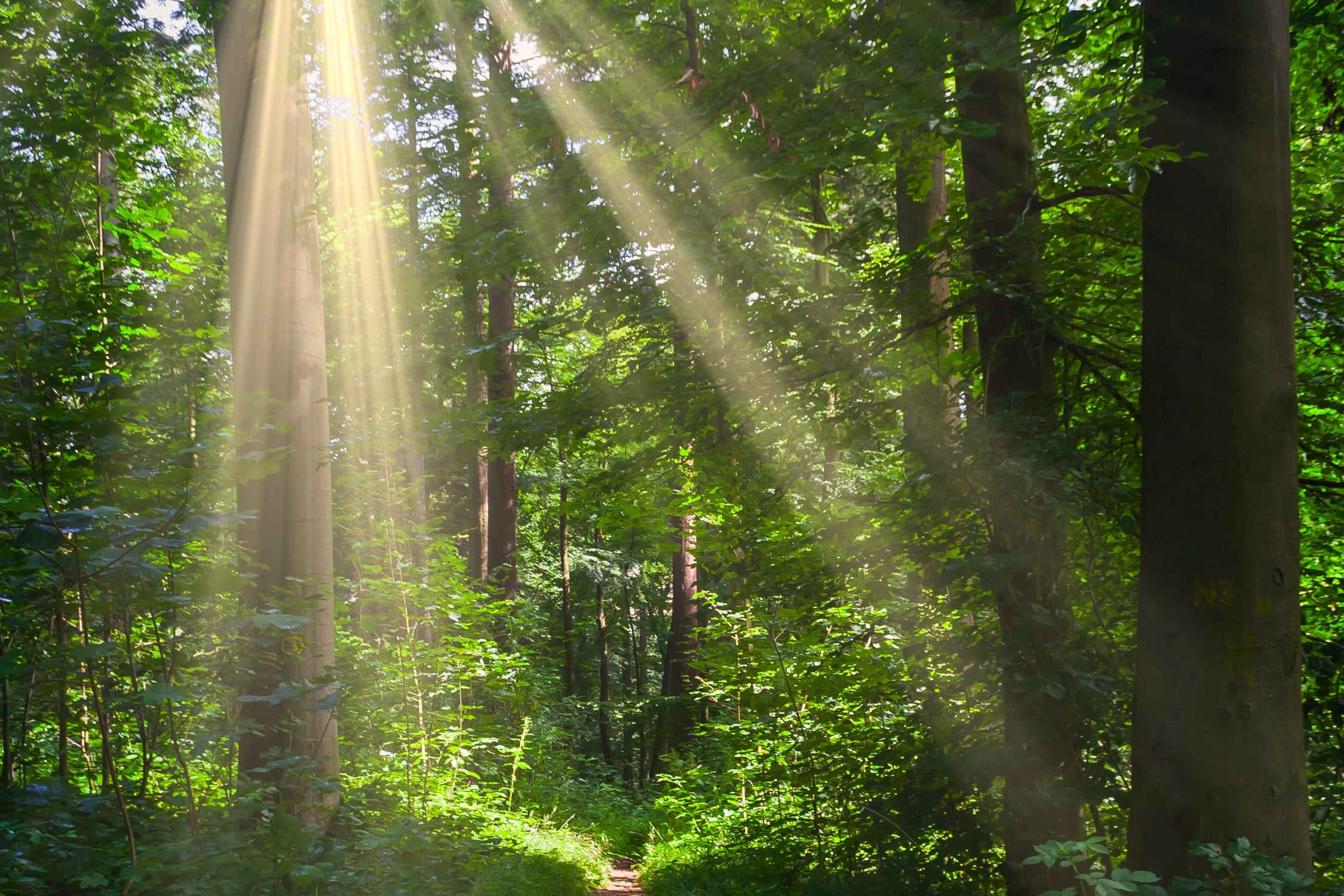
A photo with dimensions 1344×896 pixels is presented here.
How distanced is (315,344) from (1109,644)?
4.83m

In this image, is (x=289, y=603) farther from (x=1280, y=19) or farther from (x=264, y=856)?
(x=1280, y=19)

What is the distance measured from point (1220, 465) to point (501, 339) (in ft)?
12.5

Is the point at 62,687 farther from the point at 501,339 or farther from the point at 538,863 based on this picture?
the point at 538,863

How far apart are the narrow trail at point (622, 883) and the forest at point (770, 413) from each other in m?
2.36

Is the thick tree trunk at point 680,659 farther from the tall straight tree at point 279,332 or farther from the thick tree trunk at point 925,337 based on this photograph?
the tall straight tree at point 279,332

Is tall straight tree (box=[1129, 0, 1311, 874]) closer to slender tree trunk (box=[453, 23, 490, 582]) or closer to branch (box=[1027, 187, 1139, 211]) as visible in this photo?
branch (box=[1027, 187, 1139, 211])

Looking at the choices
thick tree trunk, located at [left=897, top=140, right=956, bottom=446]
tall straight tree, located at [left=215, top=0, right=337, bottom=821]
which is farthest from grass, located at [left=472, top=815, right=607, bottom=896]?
thick tree trunk, located at [left=897, top=140, right=956, bottom=446]

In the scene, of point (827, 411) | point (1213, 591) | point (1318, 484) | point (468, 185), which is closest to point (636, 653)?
point (827, 411)

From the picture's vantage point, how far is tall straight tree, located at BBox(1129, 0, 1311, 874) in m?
3.14

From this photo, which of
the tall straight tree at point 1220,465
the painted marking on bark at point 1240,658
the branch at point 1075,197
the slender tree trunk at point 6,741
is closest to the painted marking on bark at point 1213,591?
the tall straight tree at point 1220,465

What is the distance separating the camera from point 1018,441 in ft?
13.5

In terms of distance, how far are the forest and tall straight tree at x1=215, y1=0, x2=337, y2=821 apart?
26 mm

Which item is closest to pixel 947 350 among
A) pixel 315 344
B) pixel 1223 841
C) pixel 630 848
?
pixel 1223 841

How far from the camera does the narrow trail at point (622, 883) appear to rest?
898 centimetres
